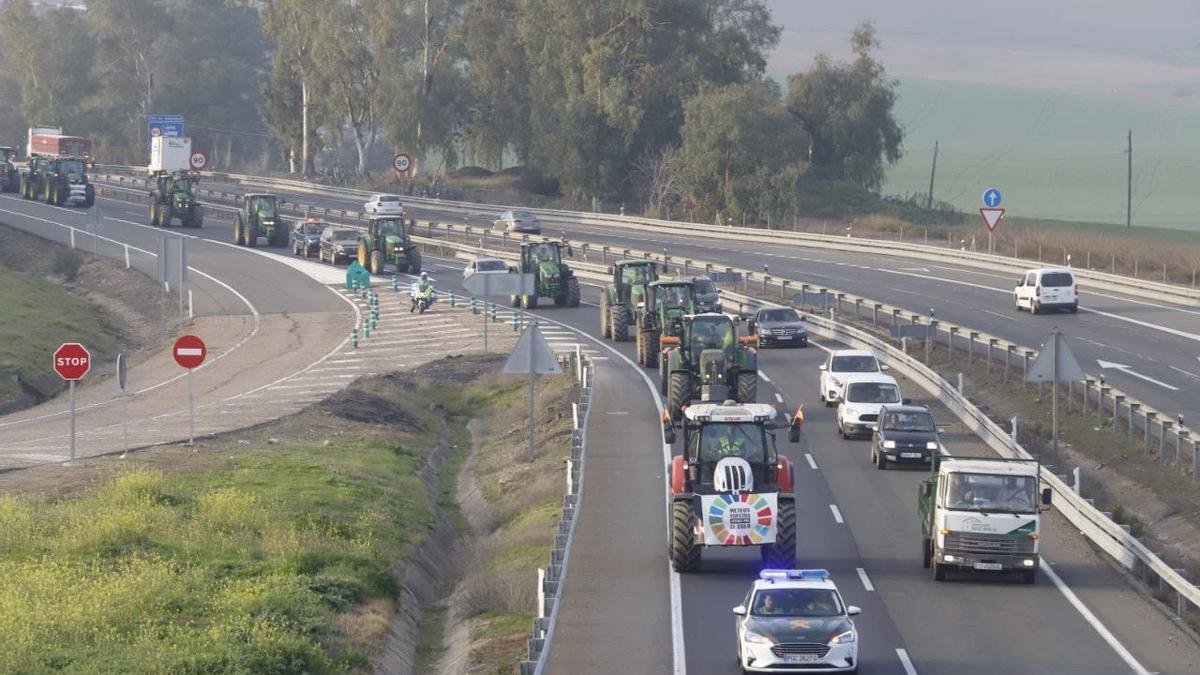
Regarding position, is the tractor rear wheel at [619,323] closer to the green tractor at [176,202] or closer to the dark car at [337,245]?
the dark car at [337,245]

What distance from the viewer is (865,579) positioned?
2619 cm

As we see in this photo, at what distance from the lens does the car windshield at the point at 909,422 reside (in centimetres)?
3581

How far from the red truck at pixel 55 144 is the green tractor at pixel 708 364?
83.7 metres

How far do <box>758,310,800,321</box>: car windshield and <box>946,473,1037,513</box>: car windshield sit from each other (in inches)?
1174

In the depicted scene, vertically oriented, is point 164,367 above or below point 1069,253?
below

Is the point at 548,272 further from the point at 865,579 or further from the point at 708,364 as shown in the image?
the point at 865,579

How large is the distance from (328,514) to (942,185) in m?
148

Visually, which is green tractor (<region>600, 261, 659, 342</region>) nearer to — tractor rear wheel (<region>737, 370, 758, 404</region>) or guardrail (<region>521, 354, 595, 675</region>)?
guardrail (<region>521, 354, 595, 675</region>)


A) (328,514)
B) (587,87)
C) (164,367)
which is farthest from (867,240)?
(328,514)

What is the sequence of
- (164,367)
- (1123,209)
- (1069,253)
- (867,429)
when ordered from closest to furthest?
(867,429), (164,367), (1069,253), (1123,209)

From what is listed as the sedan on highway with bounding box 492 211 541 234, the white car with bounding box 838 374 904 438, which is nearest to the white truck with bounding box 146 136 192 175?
the sedan on highway with bounding box 492 211 541 234

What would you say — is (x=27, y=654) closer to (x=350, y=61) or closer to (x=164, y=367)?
(x=164, y=367)

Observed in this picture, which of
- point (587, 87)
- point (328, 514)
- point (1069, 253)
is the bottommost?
point (328, 514)

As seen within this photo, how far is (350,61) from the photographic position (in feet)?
384
